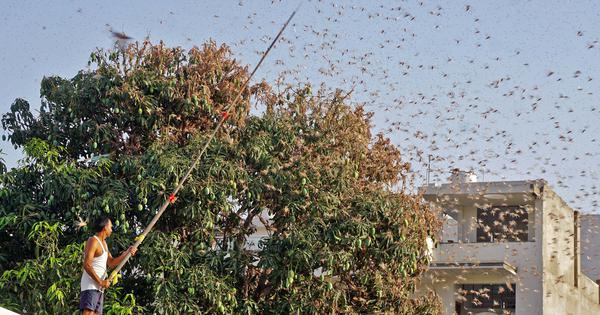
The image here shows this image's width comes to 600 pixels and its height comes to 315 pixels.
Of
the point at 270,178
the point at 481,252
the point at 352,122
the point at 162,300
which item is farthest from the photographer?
the point at 481,252

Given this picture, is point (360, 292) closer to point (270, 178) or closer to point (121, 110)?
point (270, 178)

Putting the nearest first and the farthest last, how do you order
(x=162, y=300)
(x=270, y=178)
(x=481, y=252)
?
(x=162, y=300) → (x=270, y=178) → (x=481, y=252)

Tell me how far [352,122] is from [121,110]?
145 inches

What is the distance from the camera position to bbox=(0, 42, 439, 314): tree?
1620 cm

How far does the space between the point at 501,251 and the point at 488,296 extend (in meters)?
1.09

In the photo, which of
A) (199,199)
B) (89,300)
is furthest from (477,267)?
(89,300)

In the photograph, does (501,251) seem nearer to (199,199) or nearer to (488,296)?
(488,296)

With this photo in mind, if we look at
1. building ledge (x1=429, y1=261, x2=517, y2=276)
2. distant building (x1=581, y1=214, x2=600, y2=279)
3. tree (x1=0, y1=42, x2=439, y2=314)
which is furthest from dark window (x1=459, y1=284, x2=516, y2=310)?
distant building (x1=581, y1=214, x2=600, y2=279)

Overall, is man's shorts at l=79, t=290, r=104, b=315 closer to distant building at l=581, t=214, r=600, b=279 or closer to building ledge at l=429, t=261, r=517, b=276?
building ledge at l=429, t=261, r=517, b=276

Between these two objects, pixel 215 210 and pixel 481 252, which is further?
pixel 481 252

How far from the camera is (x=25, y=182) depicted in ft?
55.0

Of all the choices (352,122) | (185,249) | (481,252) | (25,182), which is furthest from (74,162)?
(481,252)

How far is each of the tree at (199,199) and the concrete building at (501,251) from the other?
8656 mm

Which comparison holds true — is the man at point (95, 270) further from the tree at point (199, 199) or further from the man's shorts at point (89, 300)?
the tree at point (199, 199)
